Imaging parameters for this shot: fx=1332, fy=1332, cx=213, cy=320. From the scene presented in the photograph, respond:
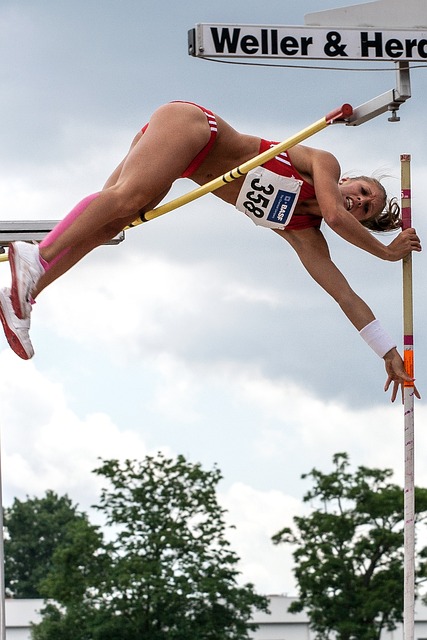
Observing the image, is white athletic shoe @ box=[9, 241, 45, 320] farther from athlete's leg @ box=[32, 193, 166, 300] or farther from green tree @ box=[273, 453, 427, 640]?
green tree @ box=[273, 453, 427, 640]

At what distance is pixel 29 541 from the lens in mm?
57469

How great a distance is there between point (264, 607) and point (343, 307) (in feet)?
93.7

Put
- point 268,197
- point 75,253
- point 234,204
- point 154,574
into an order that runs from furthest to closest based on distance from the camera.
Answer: point 154,574 → point 234,204 → point 268,197 → point 75,253

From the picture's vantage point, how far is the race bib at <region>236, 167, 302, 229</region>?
5.25 meters

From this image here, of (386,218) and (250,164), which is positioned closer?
(250,164)

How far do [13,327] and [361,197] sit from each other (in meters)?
1.55

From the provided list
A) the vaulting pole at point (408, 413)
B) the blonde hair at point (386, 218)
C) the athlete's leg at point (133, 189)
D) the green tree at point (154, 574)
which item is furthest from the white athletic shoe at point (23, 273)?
the green tree at point (154, 574)

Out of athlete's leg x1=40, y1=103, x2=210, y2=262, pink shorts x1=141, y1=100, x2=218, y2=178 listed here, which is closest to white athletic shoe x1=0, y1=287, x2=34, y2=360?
athlete's leg x1=40, y1=103, x2=210, y2=262

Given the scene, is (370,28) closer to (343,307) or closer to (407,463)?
(343,307)

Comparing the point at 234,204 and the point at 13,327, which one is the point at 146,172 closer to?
the point at 234,204

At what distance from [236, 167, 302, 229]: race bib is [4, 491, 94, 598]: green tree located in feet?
174

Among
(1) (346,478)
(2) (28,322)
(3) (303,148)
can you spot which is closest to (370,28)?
(3) (303,148)

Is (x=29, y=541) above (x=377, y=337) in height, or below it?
above

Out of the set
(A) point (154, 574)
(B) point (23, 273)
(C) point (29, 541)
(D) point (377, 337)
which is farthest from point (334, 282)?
(C) point (29, 541)
